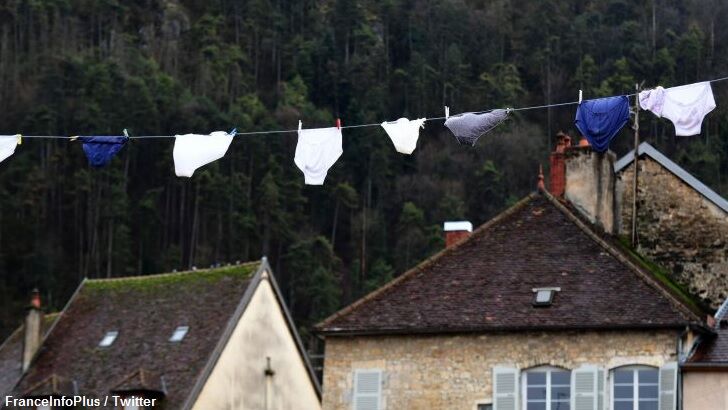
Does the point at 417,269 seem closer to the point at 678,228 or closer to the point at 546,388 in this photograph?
the point at 546,388

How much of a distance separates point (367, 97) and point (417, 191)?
25.1 meters

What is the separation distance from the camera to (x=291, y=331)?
174 ft

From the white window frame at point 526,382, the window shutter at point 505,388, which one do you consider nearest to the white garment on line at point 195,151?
the window shutter at point 505,388

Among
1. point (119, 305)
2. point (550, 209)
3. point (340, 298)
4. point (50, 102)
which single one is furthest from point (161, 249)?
point (550, 209)

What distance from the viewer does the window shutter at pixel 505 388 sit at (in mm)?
37875

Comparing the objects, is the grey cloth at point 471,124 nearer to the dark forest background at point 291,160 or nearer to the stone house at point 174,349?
the stone house at point 174,349

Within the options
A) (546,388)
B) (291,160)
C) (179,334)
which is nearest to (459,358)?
(546,388)

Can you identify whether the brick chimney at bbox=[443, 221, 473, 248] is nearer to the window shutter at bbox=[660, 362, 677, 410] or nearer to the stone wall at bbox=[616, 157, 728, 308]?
the stone wall at bbox=[616, 157, 728, 308]

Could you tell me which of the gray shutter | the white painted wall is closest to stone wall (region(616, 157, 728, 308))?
the gray shutter

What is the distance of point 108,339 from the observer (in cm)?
5400

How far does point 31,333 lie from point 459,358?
19.7m

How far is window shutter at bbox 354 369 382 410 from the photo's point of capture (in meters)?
38.8

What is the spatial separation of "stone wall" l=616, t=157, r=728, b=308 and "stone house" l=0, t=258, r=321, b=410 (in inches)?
458

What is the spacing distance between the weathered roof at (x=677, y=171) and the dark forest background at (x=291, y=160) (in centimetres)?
7866
